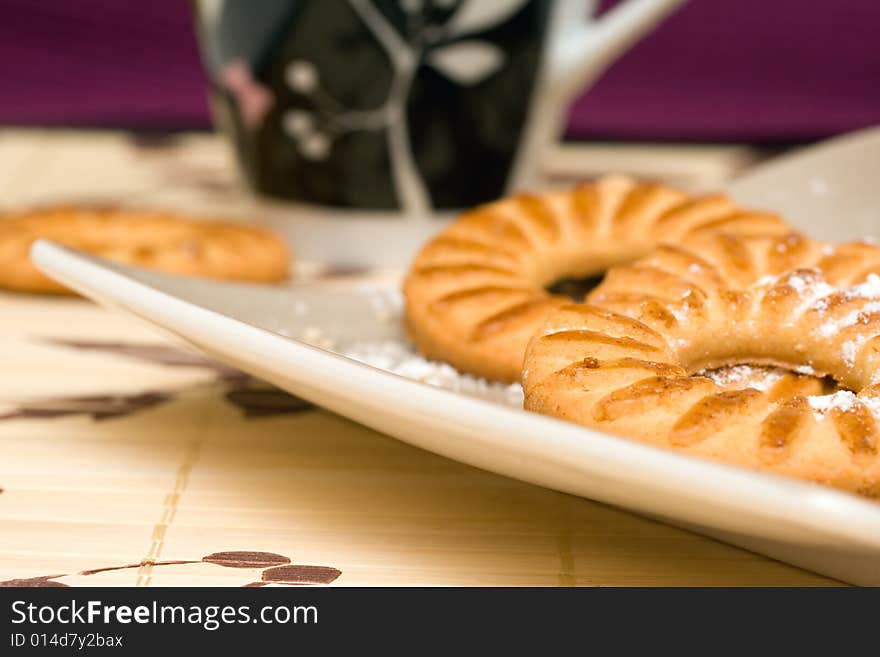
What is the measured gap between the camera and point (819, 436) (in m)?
0.57

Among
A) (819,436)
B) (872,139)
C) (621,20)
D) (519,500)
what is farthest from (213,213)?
(819,436)

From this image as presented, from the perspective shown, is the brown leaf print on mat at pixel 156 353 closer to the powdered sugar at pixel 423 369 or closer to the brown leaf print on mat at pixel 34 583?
the powdered sugar at pixel 423 369

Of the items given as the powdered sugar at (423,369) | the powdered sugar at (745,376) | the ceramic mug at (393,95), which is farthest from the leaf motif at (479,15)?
the powdered sugar at (745,376)

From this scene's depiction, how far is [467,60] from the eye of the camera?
1204mm

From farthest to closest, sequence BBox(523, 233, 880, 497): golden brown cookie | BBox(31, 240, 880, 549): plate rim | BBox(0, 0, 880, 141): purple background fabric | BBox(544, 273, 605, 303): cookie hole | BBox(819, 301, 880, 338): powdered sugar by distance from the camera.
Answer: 1. BBox(0, 0, 880, 141): purple background fabric
2. BBox(544, 273, 605, 303): cookie hole
3. BBox(819, 301, 880, 338): powdered sugar
4. BBox(523, 233, 880, 497): golden brown cookie
5. BBox(31, 240, 880, 549): plate rim

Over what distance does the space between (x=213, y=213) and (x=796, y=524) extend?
1.15m

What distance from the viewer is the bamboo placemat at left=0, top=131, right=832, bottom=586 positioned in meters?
0.66

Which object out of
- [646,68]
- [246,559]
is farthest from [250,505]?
[646,68]

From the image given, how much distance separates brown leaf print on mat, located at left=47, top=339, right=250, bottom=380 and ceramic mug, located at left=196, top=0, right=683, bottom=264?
296mm

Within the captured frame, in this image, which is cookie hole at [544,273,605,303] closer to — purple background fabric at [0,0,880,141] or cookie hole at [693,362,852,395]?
cookie hole at [693,362,852,395]

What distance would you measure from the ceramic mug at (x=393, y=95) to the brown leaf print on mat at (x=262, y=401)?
37cm

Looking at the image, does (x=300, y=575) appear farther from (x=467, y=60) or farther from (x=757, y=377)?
(x=467, y=60)

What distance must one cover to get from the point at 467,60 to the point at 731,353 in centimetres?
56

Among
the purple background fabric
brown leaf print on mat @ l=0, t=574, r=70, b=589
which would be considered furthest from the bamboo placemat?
the purple background fabric
